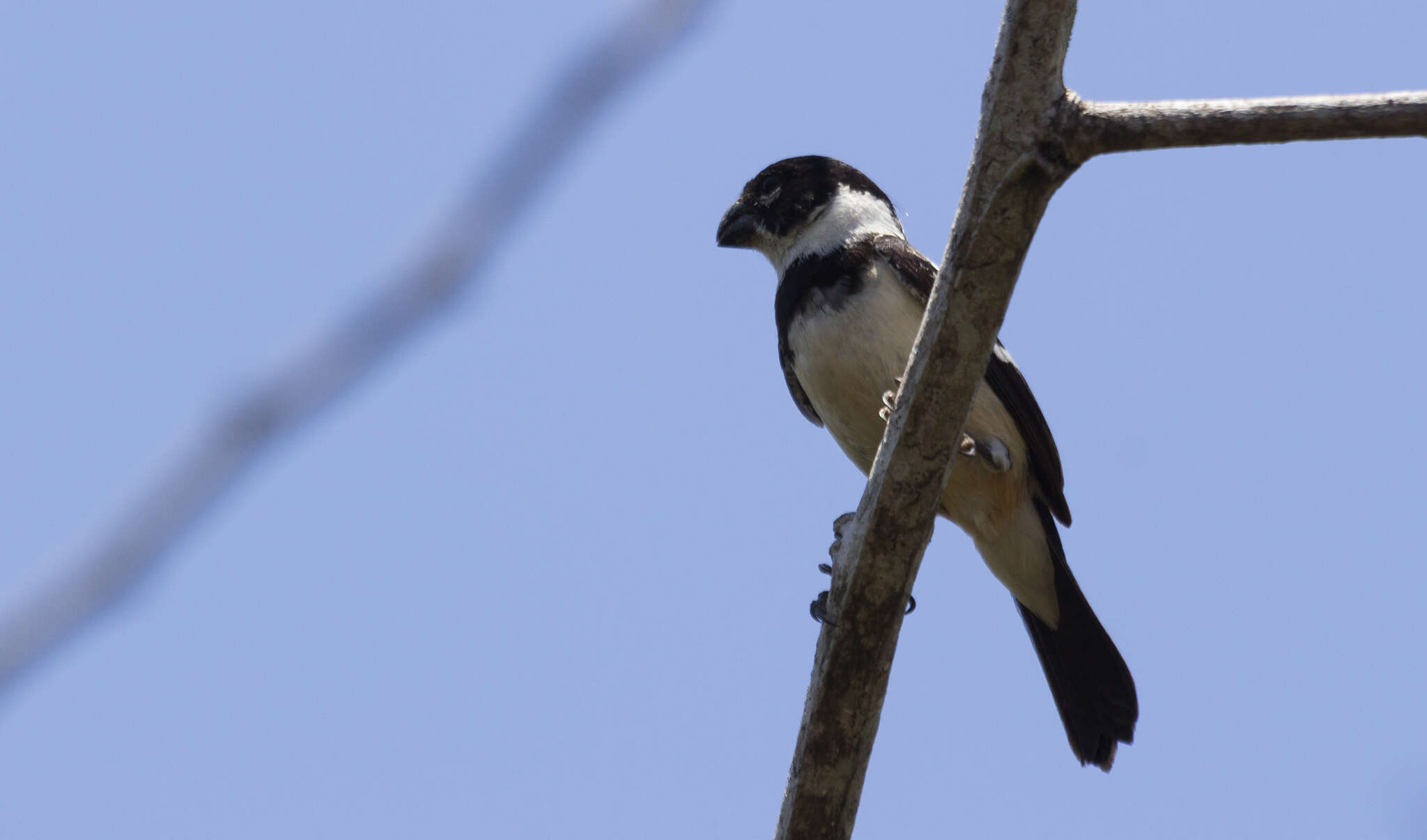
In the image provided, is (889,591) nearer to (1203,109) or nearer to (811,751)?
(811,751)

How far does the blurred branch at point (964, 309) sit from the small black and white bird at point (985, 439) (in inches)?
51.1

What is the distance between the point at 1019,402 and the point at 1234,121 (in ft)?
7.46

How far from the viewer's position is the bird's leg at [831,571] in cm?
371

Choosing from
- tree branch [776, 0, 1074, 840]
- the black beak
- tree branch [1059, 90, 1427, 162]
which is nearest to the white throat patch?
the black beak

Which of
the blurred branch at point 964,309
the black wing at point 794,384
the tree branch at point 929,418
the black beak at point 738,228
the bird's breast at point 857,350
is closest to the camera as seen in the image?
the blurred branch at point 964,309

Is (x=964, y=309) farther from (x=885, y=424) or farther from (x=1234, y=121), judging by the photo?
(x=885, y=424)

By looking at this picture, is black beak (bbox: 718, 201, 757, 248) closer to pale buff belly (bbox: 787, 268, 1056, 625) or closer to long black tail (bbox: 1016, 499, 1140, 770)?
pale buff belly (bbox: 787, 268, 1056, 625)

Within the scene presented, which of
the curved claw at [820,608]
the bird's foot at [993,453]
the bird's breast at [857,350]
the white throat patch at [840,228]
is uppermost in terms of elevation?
the white throat patch at [840,228]

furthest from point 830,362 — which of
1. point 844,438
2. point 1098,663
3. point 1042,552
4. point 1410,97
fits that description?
point 1410,97

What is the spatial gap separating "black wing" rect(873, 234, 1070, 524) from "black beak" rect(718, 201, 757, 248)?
1186mm

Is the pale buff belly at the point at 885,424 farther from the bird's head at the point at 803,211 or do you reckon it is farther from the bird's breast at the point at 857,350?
the bird's head at the point at 803,211

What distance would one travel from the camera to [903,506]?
350 cm

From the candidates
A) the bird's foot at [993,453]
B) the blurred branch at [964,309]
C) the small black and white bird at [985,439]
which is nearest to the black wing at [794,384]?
the small black and white bird at [985,439]

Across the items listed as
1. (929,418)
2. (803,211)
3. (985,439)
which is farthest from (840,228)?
(929,418)
